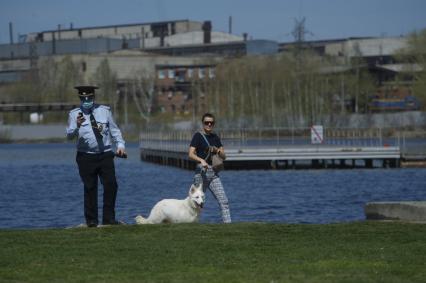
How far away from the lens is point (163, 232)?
786 inches

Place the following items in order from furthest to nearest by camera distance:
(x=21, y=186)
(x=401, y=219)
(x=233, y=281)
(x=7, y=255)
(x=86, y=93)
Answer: (x=21, y=186), (x=401, y=219), (x=86, y=93), (x=7, y=255), (x=233, y=281)

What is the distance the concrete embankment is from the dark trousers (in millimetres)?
5443

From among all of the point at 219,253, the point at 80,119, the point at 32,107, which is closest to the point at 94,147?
the point at 80,119

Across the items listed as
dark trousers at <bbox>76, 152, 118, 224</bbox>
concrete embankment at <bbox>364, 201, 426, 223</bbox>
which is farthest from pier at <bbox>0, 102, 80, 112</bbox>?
dark trousers at <bbox>76, 152, 118, 224</bbox>

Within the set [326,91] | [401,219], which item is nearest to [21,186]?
[401,219]

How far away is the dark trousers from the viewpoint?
21.5 metres

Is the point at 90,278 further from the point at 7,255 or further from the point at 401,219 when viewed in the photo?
the point at 401,219

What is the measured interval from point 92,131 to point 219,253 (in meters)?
4.76

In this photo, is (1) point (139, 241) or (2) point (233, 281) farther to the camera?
(1) point (139, 241)

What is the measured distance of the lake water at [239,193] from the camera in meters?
38.2

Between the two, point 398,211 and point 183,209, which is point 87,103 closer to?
point 183,209

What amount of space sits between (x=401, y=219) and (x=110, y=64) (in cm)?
15792

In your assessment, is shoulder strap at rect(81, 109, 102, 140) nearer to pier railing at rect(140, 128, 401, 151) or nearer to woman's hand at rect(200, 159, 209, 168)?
woman's hand at rect(200, 159, 209, 168)

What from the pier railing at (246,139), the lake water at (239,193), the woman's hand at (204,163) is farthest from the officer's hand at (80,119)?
the pier railing at (246,139)
